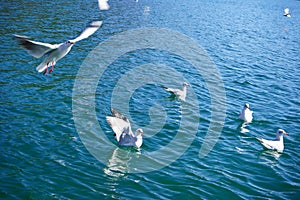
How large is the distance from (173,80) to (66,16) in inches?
663

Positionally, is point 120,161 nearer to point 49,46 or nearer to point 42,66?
point 42,66

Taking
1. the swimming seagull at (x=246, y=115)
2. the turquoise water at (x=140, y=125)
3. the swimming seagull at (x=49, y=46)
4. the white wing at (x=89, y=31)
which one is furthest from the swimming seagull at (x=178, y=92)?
the white wing at (x=89, y=31)

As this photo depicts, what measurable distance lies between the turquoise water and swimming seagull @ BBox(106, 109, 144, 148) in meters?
0.35

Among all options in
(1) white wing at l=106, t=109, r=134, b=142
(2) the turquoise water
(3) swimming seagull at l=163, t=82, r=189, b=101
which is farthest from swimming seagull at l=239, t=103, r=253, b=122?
(1) white wing at l=106, t=109, r=134, b=142

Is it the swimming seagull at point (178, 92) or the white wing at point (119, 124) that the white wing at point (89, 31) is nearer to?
the white wing at point (119, 124)

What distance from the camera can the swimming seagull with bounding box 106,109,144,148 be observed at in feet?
47.2

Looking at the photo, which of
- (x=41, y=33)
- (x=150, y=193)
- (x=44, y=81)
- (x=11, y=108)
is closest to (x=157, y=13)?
(x=41, y=33)

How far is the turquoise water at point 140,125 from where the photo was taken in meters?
12.4

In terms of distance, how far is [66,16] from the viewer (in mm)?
35625

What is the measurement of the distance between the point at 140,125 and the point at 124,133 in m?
2.32

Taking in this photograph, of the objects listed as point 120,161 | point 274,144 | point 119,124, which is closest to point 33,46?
point 119,124

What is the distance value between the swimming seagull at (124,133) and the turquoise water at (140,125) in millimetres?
349

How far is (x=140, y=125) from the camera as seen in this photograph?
663 inches

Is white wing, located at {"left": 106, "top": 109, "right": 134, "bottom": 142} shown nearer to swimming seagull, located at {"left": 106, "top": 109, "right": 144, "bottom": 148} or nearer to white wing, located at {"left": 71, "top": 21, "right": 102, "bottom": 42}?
swimming seagull, located at {"left": 106, "top": 109, "right": 144, "bottom": 148}
